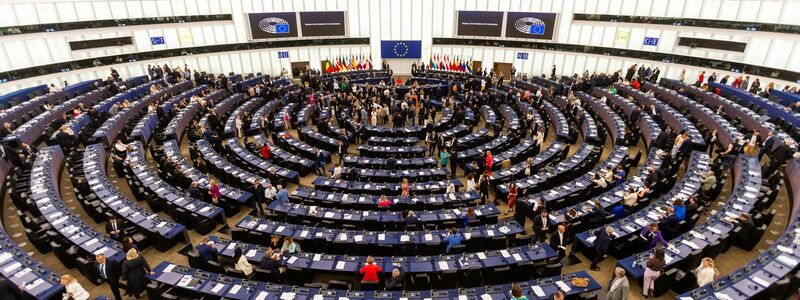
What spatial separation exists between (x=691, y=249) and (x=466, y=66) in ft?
111

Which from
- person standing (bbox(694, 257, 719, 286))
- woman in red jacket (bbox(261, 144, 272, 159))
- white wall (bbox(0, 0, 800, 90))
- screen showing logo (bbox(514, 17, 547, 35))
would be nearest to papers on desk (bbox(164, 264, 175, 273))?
woman in red jacket (bbox(261, 144, 272, 159))

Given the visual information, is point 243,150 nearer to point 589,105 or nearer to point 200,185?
point 200,185

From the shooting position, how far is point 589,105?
29.8 metres

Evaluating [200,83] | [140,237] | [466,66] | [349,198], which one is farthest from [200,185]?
[466,66]

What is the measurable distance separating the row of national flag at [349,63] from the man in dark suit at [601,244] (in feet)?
119

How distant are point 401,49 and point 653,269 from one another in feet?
129

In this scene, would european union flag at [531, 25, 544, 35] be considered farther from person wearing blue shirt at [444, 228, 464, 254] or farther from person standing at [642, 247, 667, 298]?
person standing at [642, 247, 667, 298]

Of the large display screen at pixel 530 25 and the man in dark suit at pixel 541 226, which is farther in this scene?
the large display screen at pixel 530 25

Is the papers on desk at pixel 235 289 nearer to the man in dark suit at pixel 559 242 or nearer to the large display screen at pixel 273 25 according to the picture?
the man in dark suit at pixel 559 242

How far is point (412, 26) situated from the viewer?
45.7 m

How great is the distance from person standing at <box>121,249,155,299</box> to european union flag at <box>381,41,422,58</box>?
3874 centimetres

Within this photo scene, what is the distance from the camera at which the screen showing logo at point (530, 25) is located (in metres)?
41.4

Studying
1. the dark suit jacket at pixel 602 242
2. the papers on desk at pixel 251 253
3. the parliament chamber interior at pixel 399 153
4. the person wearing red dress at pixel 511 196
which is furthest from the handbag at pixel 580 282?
the papers on desk at pixel 251 253

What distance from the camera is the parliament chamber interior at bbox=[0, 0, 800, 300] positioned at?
1187 cm
